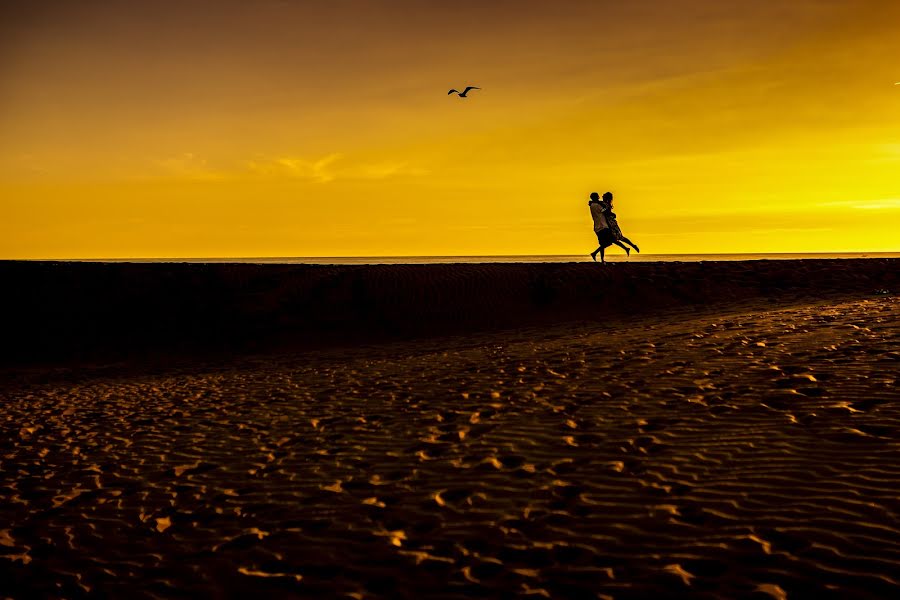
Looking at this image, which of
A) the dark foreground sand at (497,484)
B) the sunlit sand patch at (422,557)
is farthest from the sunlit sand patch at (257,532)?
the sunlit sand patch at (422,557)

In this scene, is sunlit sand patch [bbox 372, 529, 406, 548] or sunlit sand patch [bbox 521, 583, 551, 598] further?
sunlit sand patch [bbox 372, 529, 406, 548]

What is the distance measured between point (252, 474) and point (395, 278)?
18.1 meters

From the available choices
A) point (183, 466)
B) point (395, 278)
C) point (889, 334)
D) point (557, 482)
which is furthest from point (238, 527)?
point (395, 278)

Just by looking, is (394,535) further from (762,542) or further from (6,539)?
(6,539)

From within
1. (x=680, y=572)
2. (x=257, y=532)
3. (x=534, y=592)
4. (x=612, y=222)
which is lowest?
(x=257, y=532)

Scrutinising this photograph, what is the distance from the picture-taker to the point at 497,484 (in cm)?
625

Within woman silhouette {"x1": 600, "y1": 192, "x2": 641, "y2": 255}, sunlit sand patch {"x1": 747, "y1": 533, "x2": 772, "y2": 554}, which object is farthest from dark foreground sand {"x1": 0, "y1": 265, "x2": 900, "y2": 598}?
woman silhouette {"x1": 600, "y1": 192, "x2": 641, "y2": 255}

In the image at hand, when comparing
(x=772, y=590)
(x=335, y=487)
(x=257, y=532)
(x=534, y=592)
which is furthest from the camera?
(x=335, y=487)

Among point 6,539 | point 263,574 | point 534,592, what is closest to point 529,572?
point 534,592

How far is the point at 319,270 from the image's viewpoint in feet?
87.4

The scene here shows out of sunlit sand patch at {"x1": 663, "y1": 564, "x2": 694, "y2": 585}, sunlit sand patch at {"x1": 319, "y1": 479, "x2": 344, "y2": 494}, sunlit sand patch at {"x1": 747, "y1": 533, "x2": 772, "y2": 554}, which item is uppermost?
sunlit sand patch at {"x1": 747, "y1": 533, "x2": 772, "y2": 554}

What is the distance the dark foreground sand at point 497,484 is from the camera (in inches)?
184

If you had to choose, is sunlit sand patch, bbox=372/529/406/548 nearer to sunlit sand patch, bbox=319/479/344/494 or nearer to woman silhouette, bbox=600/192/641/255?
sunlit sand patch, bbox=319/479/344/494

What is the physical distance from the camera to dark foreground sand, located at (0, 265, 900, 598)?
4.68 m
